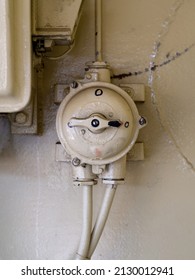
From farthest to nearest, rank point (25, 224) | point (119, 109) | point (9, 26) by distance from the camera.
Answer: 1. point (25, 224)
2. point (119, 109)
3. point (9, 26)

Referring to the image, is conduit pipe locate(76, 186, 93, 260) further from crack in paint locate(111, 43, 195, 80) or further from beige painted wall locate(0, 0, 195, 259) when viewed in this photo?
crack in paint locate(111, 43, 195, 80)

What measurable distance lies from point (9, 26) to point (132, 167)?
1.36 ft

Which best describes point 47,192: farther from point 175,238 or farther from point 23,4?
point 23,4

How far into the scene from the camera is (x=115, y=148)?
88cm

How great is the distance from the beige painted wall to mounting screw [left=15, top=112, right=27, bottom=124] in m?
0.05

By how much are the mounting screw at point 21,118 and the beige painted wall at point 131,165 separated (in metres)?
0.05

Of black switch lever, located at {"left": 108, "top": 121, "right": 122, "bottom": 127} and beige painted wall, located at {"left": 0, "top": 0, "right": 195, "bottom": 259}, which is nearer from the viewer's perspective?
black switch lever, located at {"left": 108, "top": 121, "right": 122, "bottom": 127}

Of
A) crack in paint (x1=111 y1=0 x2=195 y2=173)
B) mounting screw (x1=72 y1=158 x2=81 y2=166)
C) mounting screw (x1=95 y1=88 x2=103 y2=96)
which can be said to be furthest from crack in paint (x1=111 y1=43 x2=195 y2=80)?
mounting screw (x1=72 y1=158 x2=81 y2=166)

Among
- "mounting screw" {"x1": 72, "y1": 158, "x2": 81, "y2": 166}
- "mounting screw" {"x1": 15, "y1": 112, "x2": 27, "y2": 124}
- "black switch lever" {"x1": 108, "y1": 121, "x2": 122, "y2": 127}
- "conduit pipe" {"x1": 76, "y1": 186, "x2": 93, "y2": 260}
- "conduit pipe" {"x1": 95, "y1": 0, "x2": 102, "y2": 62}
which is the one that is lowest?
"conduit pipe" {"x1": 76, "y1": 186, "x2": 93, "y2": 260}

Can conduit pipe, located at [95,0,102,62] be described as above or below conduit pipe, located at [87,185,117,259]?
above

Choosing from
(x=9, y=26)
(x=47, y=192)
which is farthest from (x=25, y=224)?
(x=9, y=26)

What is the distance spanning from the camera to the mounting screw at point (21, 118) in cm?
95

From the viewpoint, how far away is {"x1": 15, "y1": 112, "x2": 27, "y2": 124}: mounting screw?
0.95m

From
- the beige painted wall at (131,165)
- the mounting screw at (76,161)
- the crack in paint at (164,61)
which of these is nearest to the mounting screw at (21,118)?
the beige painted wall at (131,165)
